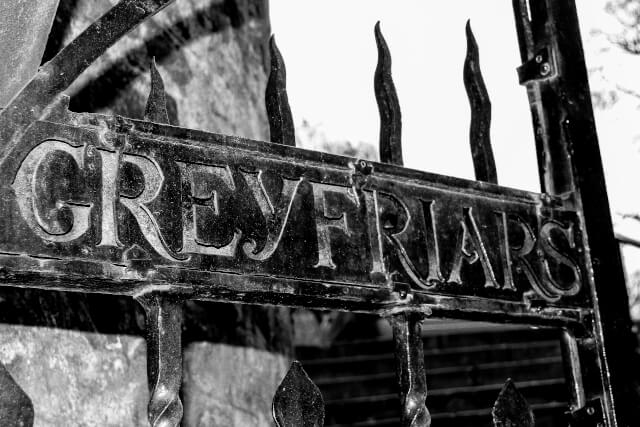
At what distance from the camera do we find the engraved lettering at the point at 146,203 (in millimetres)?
1039

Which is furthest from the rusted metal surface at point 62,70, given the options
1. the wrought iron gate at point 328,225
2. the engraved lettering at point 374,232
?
the engraved lettering at point 374,232

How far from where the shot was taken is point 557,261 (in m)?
1.43

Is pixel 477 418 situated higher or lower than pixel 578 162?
lower

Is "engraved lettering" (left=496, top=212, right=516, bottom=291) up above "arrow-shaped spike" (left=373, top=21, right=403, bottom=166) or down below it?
below

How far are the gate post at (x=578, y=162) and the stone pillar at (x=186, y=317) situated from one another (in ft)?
2.88

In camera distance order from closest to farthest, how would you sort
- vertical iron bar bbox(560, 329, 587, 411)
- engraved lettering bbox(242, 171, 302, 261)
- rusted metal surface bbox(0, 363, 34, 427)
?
1. rusted metal surface bbox(0, 363, 34, 427)
2. engraved lettering bbox(242, 171, 302, 261)
3. vertical iron bar bbox(560, 329, 587, 411)

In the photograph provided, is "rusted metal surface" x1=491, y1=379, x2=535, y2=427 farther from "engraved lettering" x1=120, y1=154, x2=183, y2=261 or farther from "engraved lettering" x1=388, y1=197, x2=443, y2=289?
"engraved lettering" x1=120, y1=154, x2=183, y2=261

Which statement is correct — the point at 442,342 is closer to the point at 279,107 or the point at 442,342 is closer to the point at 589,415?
the point at 589,415

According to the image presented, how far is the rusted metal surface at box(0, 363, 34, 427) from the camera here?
35.7 inches

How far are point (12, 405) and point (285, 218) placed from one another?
0.41 metres

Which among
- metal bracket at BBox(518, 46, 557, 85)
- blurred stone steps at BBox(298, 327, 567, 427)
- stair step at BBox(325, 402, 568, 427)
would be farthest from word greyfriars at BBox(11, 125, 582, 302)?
stair step at BBox(325, 402, 568, 427)

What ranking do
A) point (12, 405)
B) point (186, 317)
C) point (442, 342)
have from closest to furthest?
point (12, 405) → point (186, 317) → point (442, 342)

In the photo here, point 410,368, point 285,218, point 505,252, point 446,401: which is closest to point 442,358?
point 446,401

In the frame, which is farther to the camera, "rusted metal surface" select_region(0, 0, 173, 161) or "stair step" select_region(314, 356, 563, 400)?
"stair step" select_region(314, 356, 563, 400)
